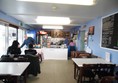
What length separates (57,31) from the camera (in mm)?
14250

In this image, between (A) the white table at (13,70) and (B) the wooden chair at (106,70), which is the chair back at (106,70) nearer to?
(B) the wooden chair at (106,70)

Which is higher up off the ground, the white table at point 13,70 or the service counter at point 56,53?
the white table at point 13,70

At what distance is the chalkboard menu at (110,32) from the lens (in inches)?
164

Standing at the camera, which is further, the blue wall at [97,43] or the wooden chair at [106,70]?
the blue wall at [97,43]

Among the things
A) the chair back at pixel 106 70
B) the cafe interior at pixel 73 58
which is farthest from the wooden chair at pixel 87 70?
the chair back at pixel 106 70

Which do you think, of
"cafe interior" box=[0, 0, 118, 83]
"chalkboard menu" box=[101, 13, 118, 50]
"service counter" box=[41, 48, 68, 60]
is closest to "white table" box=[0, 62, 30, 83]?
"cafe interior" box=[0, 0, 118, 83]

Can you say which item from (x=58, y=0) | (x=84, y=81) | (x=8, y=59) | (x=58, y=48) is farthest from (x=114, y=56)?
(x=58, y=48)

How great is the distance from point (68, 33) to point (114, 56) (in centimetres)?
1030

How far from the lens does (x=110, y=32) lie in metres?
4.48

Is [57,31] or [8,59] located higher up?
[57,31]

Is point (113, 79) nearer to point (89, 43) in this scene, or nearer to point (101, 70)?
point (101, 70)

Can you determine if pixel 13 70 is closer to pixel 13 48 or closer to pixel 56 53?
pixel 13 48

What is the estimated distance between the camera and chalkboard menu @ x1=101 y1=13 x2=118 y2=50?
417 cm

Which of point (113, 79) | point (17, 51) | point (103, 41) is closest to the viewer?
point (113, 79)
